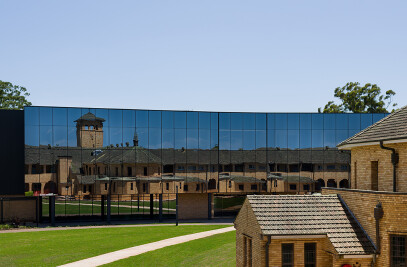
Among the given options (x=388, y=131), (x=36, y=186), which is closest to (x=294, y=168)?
(x=36, y=186)

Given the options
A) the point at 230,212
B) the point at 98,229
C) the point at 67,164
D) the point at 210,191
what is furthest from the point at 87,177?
the point at 230,212

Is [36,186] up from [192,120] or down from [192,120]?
down

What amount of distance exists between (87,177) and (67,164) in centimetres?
271

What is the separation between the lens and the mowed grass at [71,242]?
35500 mm

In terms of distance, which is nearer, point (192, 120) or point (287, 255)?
point (287, 255)

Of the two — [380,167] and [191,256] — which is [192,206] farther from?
[380,167]

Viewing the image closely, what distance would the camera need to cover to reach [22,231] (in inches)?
2031

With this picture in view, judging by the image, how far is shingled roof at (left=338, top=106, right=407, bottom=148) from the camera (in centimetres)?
2406

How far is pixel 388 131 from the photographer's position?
25.1 metres

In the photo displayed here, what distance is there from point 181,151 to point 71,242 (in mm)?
20151

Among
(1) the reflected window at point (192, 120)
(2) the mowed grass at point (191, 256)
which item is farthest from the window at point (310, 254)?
(1) the reflected window at point (192, 120)

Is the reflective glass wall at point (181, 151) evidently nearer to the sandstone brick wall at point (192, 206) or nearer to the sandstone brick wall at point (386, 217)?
the sandstone brick wall at point (192, 206)

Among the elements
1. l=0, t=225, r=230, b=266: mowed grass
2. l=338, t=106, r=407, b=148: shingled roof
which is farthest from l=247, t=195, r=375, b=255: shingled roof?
l=0, t=225, r=230, b=266: mowed grass

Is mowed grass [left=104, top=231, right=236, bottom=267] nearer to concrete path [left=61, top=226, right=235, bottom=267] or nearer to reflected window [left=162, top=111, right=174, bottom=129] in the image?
concrete path [left=61, top=226, right=235, bottom=267]
